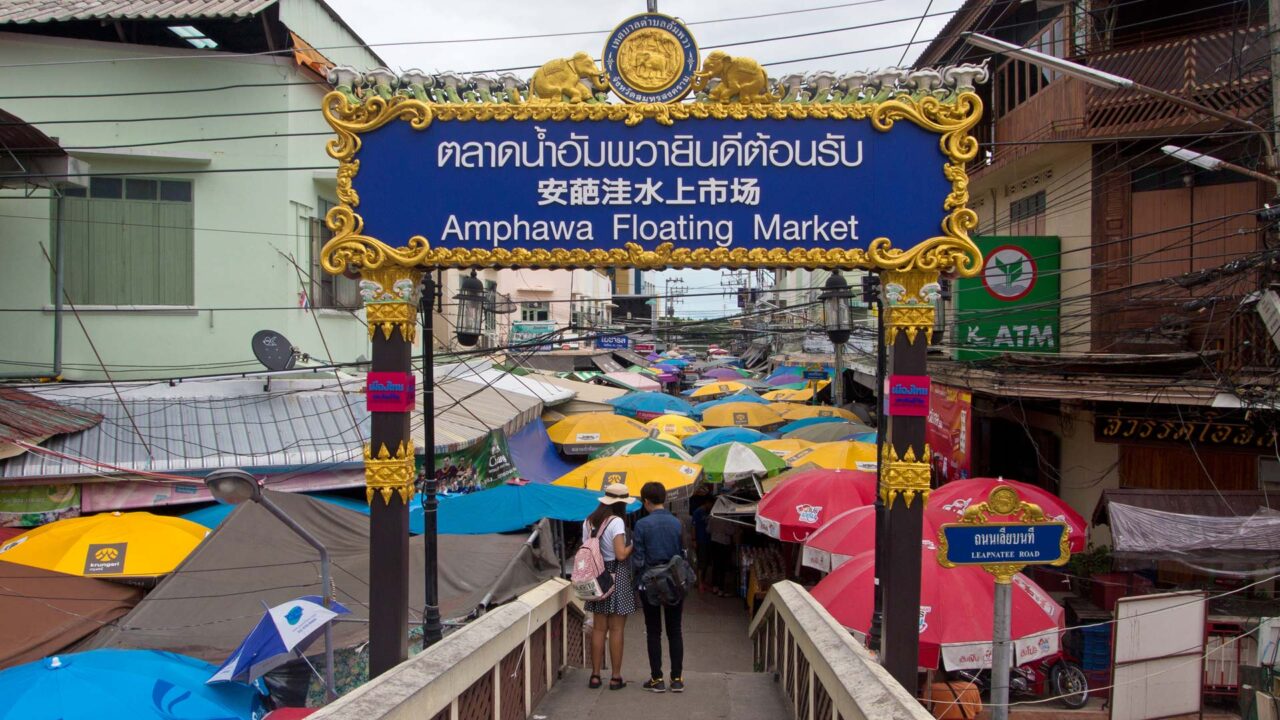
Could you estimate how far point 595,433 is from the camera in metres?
20.7

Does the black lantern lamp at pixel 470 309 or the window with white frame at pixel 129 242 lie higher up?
the window with white frame at pixel 129 242

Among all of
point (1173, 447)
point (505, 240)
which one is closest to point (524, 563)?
point (505, 240)

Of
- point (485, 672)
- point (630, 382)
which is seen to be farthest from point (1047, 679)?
point (630, 382)

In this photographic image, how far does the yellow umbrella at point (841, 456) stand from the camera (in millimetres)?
16047

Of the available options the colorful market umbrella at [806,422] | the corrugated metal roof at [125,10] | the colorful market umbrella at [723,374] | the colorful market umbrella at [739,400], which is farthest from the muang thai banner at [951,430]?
the colorful market umbrella at [723,374]

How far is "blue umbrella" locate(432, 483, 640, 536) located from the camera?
12.1m

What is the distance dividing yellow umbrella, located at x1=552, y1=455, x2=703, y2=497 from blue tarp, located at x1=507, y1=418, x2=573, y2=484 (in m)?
3.36

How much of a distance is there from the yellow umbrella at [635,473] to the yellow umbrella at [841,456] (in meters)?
2.52

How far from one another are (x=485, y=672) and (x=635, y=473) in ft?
27.8

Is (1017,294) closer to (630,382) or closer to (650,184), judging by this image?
(650,184)

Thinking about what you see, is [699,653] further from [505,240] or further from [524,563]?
[505,240]

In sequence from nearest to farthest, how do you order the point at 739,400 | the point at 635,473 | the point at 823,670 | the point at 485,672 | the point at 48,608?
the point at 823,670 → the point at 485,672 → the point at 48,608 → the point at 635,473 → the point at 739,400

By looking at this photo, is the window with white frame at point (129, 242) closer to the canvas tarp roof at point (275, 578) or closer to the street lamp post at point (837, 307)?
the canvas tarp roof at point (275, 578)

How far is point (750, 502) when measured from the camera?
1609 centimetres
